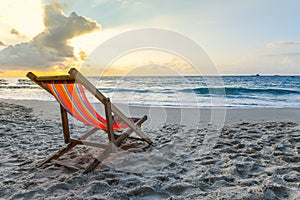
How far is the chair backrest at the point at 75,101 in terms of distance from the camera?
79.0 inches

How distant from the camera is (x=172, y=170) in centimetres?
203

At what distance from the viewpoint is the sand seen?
161 centimetres

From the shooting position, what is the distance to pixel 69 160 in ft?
7.82

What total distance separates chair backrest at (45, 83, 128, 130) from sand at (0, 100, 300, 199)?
1.57 ft

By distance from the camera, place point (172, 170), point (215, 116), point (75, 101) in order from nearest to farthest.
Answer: point (172, 170) < point (75, 101) < point (215, 116)

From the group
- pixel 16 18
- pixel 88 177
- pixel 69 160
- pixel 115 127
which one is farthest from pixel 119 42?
pixel 16 18

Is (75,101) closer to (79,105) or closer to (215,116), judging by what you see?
(79,105)

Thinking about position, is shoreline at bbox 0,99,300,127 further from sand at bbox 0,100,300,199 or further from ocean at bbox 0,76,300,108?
ocean at bbox 0,76,300,108

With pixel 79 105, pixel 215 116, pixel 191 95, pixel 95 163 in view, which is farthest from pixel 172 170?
pixel 191 95

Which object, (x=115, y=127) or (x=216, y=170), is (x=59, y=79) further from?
(x=216, y=170)

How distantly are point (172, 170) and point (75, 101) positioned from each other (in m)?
1.18

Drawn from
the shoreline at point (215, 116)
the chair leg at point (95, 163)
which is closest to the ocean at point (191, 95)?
the shoreline at point (215, 116)

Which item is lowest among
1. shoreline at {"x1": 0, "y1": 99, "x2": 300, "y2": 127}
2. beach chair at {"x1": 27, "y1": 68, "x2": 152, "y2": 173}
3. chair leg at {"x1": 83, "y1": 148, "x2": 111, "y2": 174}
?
shoreline at {"x1": 0, "y1": 99, "x2": 300, "y2": 127}

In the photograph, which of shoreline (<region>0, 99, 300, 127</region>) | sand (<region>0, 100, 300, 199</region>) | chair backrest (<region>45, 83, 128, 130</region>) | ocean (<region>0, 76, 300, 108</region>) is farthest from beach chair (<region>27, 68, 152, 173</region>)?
ocean (<region>0, 76, 300, 108</region>)
